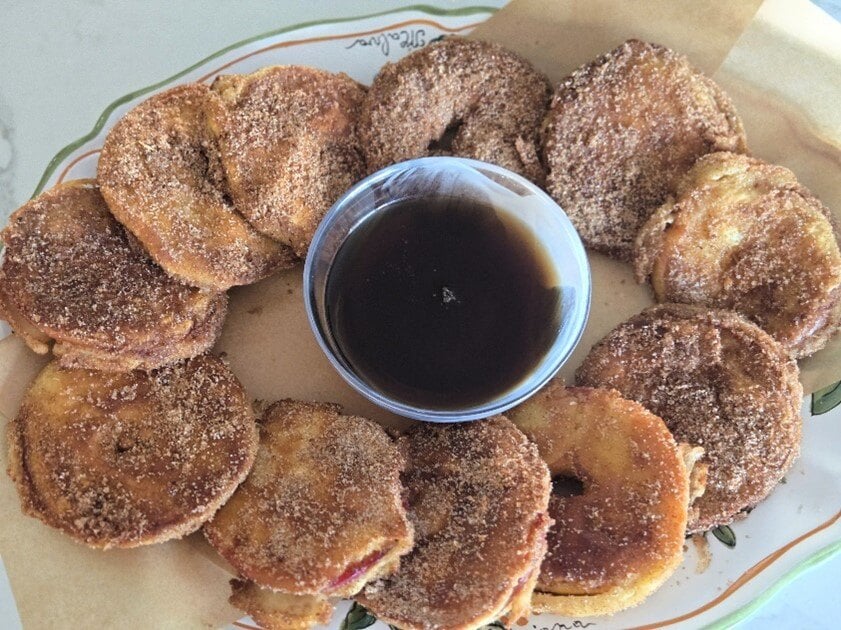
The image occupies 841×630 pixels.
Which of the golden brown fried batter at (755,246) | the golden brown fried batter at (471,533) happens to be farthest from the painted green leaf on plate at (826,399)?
the golden brown fried batter at (471,533)

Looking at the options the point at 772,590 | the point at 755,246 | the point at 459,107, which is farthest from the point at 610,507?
the point at 459,107

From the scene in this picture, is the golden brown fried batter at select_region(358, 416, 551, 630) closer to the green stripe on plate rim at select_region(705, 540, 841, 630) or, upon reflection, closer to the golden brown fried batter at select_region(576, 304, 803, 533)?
the golden brown fried batter at select_region(576, 304, 803, 533)

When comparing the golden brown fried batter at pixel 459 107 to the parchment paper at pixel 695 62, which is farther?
the parchment paper at pixel 695 62

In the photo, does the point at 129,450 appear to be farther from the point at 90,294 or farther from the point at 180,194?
the point at 180,194

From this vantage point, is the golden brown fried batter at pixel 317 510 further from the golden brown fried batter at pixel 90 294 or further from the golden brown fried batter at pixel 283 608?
the golden brown fried batter at pixel 90 294

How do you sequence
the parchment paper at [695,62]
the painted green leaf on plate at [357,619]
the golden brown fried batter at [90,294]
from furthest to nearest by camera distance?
1. the parchment paper at [695,62]
2. the painted green leaf on plate at [357,619]
3. the golden brown fried batter at [90,294]

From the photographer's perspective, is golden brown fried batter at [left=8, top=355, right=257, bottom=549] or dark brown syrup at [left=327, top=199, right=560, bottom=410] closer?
golden brown fried batter at [left=8, top=355, right=257, bottom=549]

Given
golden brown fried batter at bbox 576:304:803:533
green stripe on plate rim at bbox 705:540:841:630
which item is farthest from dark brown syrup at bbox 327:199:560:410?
green stripe on plate rim at bbox 705:540:841:630
